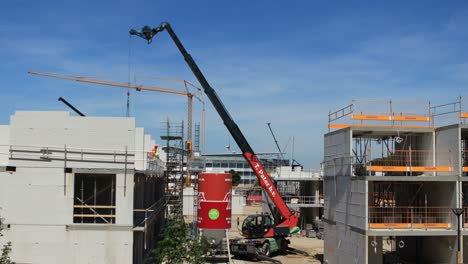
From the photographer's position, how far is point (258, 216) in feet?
110

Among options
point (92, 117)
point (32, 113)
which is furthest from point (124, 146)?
point (32, 113)

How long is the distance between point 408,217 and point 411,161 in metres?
2.65

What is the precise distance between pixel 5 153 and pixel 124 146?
16.4ft

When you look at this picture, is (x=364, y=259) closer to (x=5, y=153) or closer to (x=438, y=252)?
(x=438, y=252)

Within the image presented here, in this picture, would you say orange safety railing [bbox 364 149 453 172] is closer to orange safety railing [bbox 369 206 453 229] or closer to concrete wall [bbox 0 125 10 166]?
orange safety railing [bbox 369 206 453 229]

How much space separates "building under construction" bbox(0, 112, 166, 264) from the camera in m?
21.4

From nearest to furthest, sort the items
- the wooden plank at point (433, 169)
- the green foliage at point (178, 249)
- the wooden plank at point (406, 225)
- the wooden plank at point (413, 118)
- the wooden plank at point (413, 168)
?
1. the green foliage at point (178, 249)
2. the wooden plank at point (406, 225)
3. the wooden plank at point (413, 168)
4. the wooden plank at point (433, 169)
5. the wooden plank at point (413, 118)

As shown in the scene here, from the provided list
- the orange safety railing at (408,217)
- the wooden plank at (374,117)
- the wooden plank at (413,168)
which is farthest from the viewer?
the wooden plank at (374,117)

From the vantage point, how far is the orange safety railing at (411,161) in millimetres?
23141

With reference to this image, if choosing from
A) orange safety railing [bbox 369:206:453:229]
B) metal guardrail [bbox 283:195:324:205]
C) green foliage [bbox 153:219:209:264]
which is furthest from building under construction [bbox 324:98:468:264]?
metal guardrail [bbox 283:195:324:205]

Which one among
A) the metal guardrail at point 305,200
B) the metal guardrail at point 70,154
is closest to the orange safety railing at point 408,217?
the metal guardrail at point 70,154

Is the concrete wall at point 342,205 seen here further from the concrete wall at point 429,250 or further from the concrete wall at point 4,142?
the concrete wall at point 4,142

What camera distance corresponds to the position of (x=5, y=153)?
22156 mm

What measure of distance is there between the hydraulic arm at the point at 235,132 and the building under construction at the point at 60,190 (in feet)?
36.8
